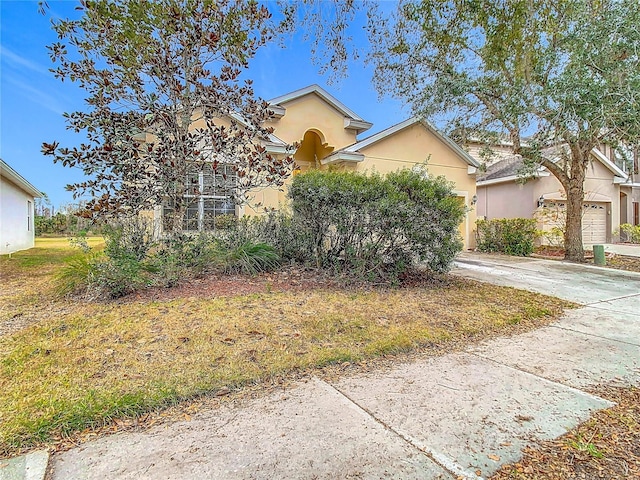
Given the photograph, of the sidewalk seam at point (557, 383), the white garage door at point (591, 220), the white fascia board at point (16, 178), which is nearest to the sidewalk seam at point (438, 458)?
the sidewalk seam at point (557, 383)

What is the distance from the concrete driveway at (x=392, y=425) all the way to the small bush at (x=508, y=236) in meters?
10.6

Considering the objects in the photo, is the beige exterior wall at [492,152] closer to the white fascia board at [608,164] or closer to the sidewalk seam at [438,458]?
the white fascia board at [608,164]

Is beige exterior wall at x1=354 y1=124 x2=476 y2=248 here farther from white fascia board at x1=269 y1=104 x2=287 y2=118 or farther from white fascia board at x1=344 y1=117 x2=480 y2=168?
white fascia board at x1=269 y1=104 x2=287 y2=118

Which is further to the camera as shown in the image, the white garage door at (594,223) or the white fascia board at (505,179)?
the white garage door at (594,223)

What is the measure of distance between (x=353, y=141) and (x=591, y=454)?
13252mm

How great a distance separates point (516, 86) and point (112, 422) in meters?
12.0

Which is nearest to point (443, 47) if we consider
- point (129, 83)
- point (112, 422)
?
point (129, 83)

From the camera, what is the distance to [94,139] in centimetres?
653

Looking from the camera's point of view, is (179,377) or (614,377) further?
(614,377)

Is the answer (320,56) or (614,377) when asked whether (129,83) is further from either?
(614,377)

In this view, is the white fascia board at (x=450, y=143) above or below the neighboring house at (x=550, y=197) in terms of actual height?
above

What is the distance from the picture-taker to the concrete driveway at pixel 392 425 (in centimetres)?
215

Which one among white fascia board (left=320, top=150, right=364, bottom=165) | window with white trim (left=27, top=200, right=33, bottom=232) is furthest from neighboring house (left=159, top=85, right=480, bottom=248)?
window with white trim (left=27, top=200, right=33, bottom=232)

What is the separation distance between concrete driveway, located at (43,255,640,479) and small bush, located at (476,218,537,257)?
34.7 ft
